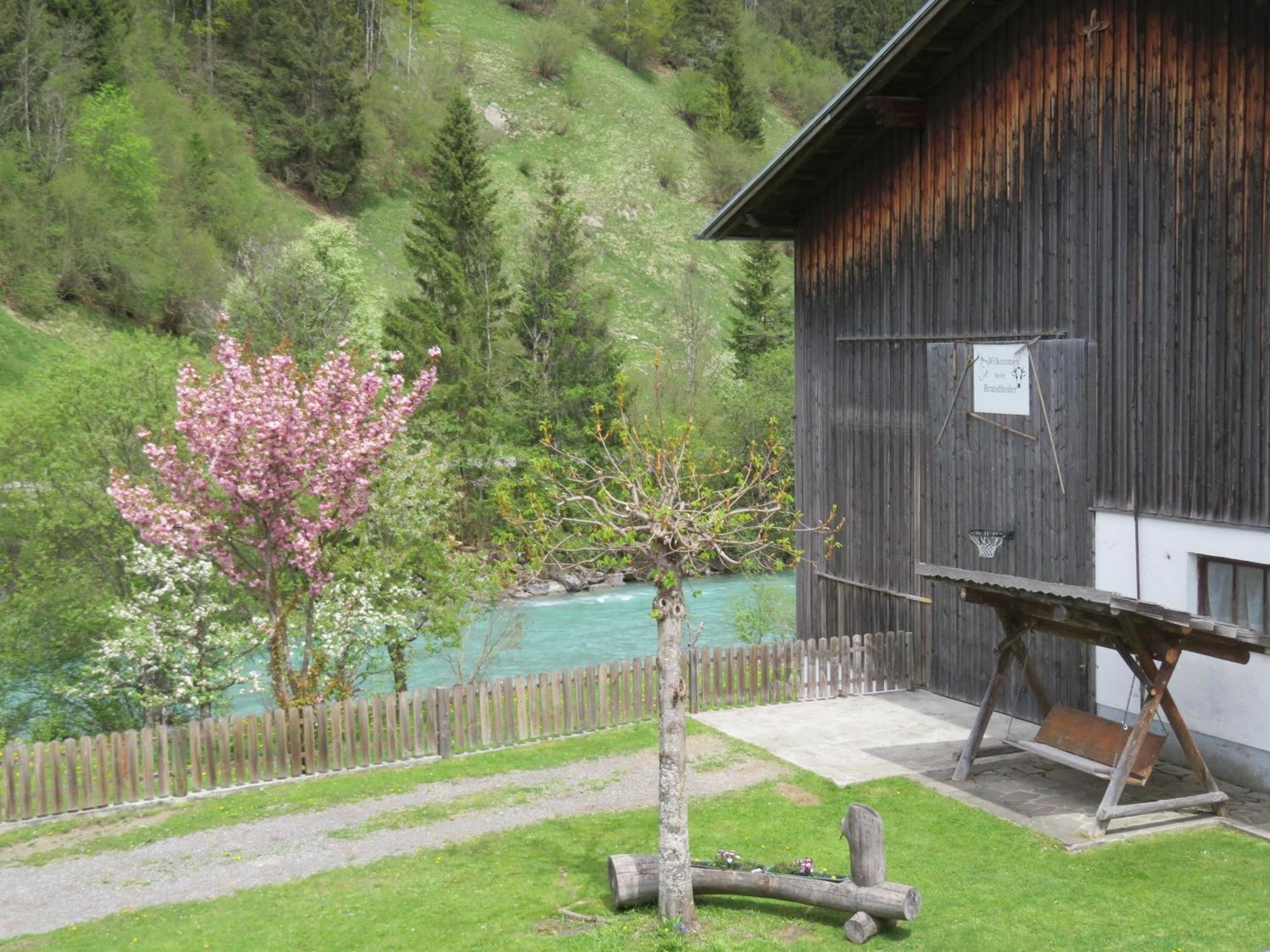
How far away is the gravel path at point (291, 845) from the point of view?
34.8 feet

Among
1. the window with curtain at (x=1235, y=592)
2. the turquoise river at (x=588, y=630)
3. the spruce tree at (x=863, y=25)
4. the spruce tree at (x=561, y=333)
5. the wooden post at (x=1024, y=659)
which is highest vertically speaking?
the spruce tree at (x=863, y=25)

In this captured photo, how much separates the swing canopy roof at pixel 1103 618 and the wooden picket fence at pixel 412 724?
483 cm

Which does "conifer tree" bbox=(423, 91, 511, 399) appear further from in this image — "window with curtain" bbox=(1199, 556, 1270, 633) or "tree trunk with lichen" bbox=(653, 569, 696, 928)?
"tree trunk with lichen" bbox=(653, 569, 696, 928)

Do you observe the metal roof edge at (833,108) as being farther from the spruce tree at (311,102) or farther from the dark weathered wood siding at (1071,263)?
the spruce tree at (311,102)

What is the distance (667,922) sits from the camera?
9047 mm

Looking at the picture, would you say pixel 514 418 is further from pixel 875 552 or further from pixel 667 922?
pixel 667 922

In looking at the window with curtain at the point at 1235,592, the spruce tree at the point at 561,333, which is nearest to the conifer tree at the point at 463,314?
the spruce tree at the point at 561,333

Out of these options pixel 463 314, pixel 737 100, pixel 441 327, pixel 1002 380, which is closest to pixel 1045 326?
pixel 1002 380

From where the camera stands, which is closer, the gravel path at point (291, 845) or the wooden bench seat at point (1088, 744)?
the gravel path at point (291, 845)

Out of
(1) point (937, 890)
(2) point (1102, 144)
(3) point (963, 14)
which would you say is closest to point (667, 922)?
(1) point (937, 890)

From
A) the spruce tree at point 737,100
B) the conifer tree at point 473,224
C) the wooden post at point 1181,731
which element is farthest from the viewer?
the spruce tree at point 737,100

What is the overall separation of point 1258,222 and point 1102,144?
2423 mm

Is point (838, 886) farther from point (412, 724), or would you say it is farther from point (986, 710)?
point (412, 724)

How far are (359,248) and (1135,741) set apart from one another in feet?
183
